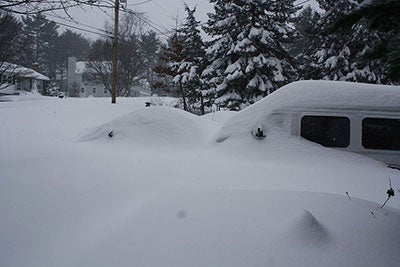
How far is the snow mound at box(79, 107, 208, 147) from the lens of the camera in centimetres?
555

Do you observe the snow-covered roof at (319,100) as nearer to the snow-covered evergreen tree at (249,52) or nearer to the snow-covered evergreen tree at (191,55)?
the snow-covered evergreen tree at (249,52)

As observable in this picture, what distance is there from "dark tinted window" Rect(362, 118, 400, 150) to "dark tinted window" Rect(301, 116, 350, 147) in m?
0.33

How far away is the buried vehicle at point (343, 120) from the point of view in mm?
5109

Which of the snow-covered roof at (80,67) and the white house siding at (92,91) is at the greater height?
the snow-covered roof at (80,67)

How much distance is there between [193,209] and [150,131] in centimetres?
306

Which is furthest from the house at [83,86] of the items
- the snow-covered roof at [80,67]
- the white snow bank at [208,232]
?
the white snow bank at [208,232]

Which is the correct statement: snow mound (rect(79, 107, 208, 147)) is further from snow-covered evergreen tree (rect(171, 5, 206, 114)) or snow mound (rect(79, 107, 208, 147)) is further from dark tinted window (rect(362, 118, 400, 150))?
snow-covered evergreen tree (rect(171, 5, 206, 114))

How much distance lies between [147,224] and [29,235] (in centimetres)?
114

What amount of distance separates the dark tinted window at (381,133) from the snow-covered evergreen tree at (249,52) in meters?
10.4

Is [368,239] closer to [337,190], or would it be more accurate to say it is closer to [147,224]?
[337,190]

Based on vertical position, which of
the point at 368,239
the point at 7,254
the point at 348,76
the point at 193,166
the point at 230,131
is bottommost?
the point at 7,254

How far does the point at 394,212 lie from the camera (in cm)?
304

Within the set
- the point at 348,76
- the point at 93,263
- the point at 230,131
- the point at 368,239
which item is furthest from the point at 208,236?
the point at 348,76

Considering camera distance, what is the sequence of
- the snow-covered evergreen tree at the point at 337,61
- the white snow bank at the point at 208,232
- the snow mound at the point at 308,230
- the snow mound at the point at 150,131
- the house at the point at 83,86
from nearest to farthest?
1. the white snow bank at the point at 208,232
2. the snow mound at the point at 308,230
3. the snow mound at the point at 150,131
4. the snow-covered evergreen tree at the point at 337,61
5. the house at the point at 83,86
